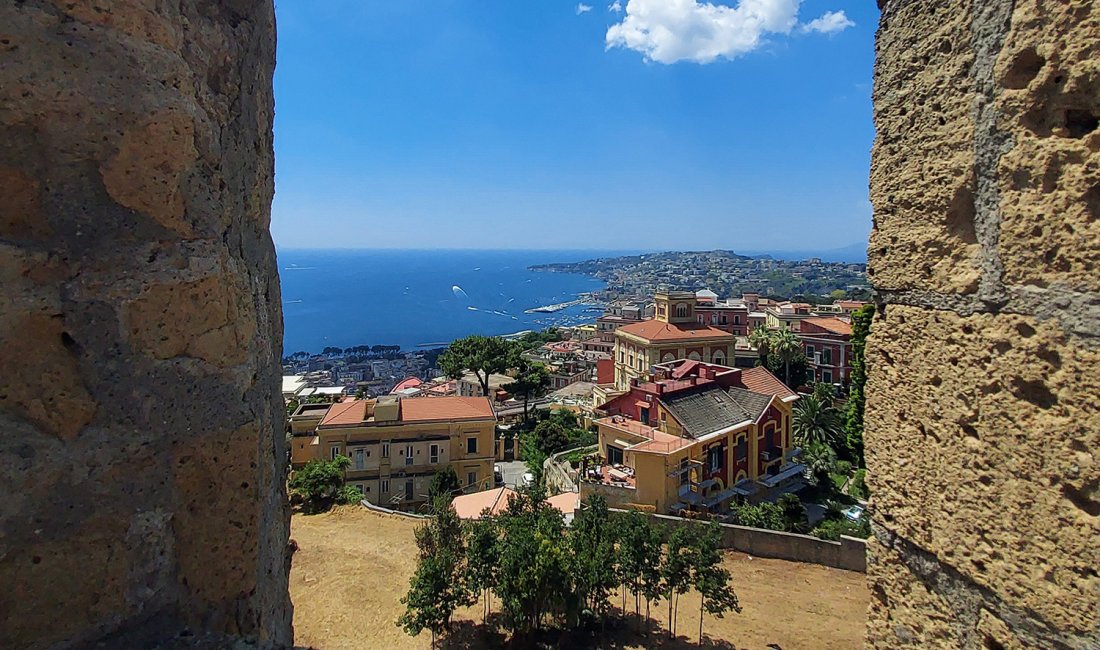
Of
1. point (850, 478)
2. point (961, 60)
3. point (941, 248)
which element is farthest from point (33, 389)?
point (850, 478)

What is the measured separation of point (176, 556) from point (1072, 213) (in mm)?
2330

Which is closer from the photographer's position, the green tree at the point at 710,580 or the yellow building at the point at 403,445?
the green tree at the point at 710,580

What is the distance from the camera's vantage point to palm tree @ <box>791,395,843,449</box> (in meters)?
30.1

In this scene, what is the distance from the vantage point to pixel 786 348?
42.1 metres

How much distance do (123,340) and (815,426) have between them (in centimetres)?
3286

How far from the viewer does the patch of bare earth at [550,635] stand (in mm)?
12727

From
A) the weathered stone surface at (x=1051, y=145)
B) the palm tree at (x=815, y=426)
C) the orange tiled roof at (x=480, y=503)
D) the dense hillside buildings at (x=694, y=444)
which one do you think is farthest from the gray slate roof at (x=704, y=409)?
the weathered stone surface at (x=1051, y=145)

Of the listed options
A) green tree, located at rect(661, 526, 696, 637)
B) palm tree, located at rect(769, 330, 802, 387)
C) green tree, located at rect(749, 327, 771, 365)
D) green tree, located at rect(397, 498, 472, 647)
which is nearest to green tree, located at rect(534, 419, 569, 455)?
green tree, located at rect(661, 526, 696, 637)

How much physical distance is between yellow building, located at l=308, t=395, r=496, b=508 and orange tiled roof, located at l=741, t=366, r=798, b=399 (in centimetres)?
1370

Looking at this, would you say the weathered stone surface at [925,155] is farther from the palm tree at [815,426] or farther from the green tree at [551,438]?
the green tree at [551,438]

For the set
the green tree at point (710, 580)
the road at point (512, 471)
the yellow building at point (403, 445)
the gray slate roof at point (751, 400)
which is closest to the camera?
the green tree at point (710, 580)

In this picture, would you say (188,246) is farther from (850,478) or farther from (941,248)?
(850,478)

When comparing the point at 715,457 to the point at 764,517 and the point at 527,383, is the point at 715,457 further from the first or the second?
the point at 527,383

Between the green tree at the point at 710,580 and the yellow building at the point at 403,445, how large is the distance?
1497 centimetres
